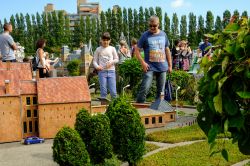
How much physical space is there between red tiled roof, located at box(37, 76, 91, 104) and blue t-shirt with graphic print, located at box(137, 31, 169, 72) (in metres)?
1.90

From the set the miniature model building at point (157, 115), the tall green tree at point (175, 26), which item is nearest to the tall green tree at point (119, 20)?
the tall green tree at point (175, 26)

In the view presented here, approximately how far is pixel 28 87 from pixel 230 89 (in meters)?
6.84

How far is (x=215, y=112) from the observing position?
3.22 m

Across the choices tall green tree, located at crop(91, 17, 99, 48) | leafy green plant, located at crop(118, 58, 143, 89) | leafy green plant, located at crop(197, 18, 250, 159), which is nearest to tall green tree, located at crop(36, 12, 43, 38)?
tall green tree, located at crop(91, 17, 99, 48)

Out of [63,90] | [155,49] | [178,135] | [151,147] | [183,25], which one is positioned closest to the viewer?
[151,147]

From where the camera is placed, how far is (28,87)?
31.1ft

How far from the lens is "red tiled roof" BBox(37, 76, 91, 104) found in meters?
9.28

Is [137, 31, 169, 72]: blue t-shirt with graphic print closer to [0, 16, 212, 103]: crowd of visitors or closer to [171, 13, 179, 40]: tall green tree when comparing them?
[0, 16, 212, 103]: crowd of visitors

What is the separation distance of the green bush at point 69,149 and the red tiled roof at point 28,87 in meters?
3.62

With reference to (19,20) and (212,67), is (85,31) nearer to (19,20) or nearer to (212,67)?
(19,20)

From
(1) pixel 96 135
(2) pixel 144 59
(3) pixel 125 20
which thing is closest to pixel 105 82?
(2) pixel 144 59

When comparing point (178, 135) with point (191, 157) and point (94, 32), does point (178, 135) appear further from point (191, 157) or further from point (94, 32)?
point (94, 32)

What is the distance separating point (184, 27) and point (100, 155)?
96.8 metres

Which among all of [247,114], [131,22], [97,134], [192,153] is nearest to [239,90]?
A: [247,114]
